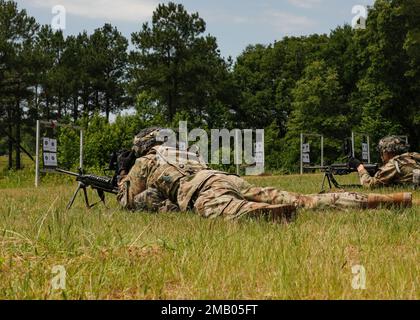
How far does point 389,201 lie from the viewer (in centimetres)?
662

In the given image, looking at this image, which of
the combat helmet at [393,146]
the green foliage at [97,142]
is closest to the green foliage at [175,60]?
the green foliage at [97,142]

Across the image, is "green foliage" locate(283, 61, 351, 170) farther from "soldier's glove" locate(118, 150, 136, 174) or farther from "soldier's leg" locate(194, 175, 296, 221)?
"soldier's leg" locate(194, 175, 296, 221)

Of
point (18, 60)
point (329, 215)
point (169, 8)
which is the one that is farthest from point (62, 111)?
point (329, 215)

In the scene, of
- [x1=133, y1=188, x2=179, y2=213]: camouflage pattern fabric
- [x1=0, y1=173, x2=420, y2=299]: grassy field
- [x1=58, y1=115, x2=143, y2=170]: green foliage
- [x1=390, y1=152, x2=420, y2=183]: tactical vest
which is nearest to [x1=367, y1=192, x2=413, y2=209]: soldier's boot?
[x1=0, y1=173, x2=420, y2=299]: grassy field

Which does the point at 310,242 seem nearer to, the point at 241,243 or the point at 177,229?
the point at 241,243

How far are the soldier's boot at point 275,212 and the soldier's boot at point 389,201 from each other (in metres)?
1.63

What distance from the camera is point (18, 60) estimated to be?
1858 inches

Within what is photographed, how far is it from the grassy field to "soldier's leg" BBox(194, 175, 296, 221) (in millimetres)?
191

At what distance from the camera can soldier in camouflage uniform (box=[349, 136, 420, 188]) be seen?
1081 centimetres

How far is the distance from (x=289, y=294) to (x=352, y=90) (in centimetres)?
5228

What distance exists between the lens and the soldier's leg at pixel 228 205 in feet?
17.2

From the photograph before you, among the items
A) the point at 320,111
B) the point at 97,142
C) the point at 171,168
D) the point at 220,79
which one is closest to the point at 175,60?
the point at 220,79
